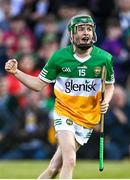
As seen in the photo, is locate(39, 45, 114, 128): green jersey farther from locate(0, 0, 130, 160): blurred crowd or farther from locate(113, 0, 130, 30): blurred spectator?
locate(113, 0, 130, 30): blurred spectator

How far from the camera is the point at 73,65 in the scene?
11.2m

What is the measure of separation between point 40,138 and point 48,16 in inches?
134

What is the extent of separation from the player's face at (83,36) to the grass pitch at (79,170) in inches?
146

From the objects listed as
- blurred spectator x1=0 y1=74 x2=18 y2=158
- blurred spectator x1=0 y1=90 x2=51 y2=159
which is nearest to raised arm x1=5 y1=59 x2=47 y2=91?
blurred spectator x1=0 y1=90 x2=51 y2=159

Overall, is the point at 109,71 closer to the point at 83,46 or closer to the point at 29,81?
the point at 83,46

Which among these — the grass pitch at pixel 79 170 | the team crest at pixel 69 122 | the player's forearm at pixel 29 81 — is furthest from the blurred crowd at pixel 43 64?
the team crest at pixel 69 122

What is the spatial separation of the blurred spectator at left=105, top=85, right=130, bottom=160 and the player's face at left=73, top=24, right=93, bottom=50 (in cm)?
710

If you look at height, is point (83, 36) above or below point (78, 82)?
above

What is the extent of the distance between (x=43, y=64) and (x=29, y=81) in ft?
26.4

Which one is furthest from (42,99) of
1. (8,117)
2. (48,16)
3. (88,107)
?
(88,107)

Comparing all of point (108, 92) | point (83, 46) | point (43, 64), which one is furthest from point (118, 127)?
point (83, 46)

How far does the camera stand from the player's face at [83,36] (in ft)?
36.6

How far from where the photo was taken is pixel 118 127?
1842cm

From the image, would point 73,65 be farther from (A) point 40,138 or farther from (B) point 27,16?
(B) point 27,16
